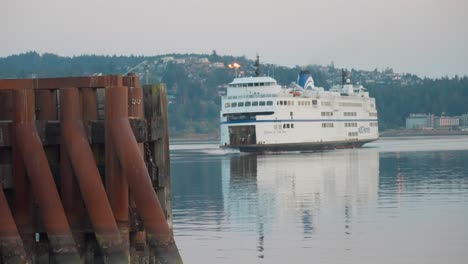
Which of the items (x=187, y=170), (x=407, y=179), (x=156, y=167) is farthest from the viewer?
(x=187, y=170)

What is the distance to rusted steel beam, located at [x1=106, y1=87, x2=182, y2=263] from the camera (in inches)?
497

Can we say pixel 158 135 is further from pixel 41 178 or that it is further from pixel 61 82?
pixel 41 178

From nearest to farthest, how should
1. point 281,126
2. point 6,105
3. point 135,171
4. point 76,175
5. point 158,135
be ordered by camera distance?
point 135,171, point 76,175, point 6,105, point 158,135, point 281,126

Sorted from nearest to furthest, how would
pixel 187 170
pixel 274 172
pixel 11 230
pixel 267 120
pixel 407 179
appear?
pixel 11 230, pixel 407 179, pixel 274 172, pixel 187 170, pixel 267 120

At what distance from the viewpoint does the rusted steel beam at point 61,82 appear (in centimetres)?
1307

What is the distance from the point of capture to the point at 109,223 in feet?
41.9

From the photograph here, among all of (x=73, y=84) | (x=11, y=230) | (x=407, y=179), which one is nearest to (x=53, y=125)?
(x=73, y=84)

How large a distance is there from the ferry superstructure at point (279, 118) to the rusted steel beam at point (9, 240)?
233 feet

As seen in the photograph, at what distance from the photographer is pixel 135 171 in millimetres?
12617

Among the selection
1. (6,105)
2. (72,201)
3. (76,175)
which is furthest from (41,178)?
(6,105)

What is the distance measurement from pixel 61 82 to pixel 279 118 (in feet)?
242

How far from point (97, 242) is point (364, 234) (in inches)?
534

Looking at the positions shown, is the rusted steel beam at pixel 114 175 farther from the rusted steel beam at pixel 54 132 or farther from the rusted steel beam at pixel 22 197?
the rusted steel beam at pixel 22 197

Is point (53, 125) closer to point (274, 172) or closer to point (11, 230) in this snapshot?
point (11, 230)
